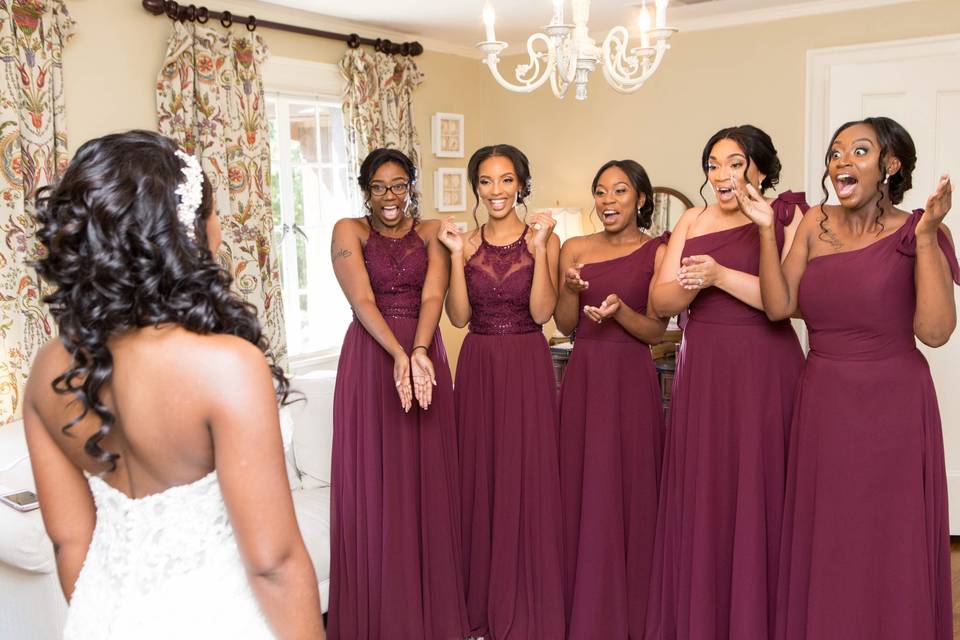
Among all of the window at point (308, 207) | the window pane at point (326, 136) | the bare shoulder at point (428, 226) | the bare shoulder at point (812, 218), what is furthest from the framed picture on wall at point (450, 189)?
the bare shoulder at point (812, 218)

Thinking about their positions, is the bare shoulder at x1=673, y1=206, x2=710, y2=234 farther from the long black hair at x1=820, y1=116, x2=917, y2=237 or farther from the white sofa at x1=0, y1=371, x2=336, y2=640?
the white sofa at x1=0, y1=371, x2=336, y2=640

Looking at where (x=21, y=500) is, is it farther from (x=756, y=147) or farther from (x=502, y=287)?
(x=756, y=147)

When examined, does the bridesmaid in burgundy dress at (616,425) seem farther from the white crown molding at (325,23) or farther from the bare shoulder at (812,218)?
the white crown molding at (325,23)

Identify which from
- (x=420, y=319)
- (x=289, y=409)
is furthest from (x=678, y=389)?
(x=289, y=409)

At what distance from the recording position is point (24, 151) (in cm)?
327

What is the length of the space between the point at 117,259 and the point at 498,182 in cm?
188

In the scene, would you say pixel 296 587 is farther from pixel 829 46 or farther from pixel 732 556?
pixel 829 46

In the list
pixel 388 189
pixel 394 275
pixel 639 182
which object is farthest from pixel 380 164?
pixel 639 182

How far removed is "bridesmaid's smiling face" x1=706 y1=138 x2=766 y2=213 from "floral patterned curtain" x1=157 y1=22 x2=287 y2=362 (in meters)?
2.29

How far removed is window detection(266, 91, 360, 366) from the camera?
452 centimetres

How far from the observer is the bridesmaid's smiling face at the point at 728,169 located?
8.23ft

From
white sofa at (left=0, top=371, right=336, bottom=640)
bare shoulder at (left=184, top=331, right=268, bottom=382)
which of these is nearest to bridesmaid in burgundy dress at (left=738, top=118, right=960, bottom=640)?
white sofa at (left=0, top=371, right=336, bottom=640)

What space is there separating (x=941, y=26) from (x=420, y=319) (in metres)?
2.93

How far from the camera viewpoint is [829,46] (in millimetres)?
4285
